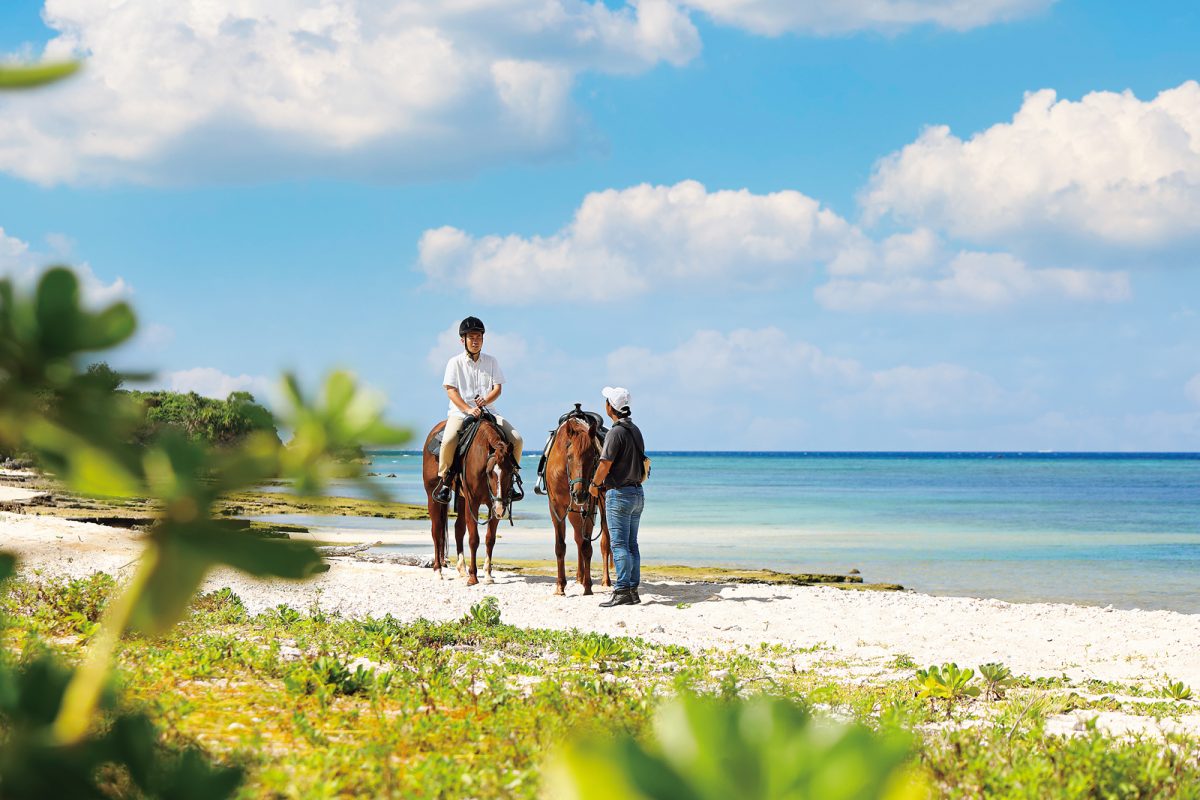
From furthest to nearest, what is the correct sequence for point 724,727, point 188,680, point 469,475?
1. point 469,475
2. point 188,680
3. point 724,727

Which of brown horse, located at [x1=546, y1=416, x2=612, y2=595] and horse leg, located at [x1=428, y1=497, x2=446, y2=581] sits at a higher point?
brown horse, located at [x1=546, y1=416, x2=612, y2=595]

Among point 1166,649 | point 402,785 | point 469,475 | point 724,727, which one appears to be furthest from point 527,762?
point 469,475

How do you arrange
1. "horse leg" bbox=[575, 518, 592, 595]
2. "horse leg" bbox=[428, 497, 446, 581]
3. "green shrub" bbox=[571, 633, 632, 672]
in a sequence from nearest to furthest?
"green shrub" bbox=[571, 633, 632, 672]
"horse leg" bbox=[575, 518, 592, 595]
"horse leg" bbox=[428, 497, 446, 581]

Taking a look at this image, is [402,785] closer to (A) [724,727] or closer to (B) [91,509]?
(A) [724,727]

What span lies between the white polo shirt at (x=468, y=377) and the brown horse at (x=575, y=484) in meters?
1.50

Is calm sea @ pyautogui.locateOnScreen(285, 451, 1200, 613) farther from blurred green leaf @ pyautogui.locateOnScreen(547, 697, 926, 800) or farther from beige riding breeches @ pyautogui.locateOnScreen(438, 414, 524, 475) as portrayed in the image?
blurred green leaf @ pyautogui.locateOnScreen(547, 697, 926, 800)

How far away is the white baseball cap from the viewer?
12023 mm

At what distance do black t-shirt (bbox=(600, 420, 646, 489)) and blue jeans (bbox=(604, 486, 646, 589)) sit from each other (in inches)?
5.0

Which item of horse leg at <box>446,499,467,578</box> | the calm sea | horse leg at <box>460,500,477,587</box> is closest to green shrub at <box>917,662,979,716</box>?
the calm sea

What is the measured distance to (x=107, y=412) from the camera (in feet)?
4.57

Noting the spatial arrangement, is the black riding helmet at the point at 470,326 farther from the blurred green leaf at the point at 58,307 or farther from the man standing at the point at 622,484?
the blurred green leaf at the point at 58,307

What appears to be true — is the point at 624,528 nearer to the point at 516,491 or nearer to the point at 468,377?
the point at 516,491

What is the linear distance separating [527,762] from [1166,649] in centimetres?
840

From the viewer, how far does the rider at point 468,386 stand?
13.7m
